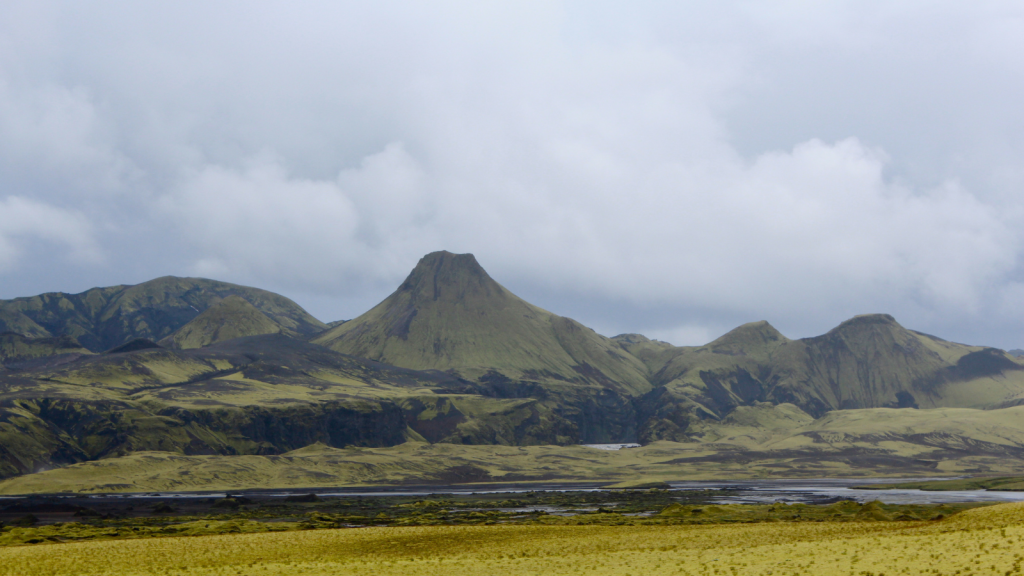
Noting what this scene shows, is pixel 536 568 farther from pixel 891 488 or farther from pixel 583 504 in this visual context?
pixel 891 488

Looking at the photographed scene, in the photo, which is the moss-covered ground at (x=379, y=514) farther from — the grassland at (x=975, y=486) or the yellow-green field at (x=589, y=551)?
the grassland at (x=975, y=486)

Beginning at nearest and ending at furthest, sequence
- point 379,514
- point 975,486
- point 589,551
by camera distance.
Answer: point 589,551 → point 379,514 → point 975,486

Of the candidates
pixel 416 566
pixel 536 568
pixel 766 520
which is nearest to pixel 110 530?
pixel 416 566

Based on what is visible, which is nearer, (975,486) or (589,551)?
(589,551)

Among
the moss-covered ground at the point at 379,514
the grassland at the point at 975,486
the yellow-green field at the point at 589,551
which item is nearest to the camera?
the yellow-green field at the point at 589,551

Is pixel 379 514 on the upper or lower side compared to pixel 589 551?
lower

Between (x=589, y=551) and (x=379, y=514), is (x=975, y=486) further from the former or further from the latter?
(x=589, y=551)

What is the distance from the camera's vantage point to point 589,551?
60.2 metres

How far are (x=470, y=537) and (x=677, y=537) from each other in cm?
1892

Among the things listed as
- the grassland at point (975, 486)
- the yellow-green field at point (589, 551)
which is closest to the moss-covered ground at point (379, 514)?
the yellow-green field at point (589, 551)

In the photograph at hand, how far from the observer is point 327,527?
3588 inches

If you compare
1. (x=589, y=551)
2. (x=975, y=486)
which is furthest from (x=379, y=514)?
(x=975, y=486)

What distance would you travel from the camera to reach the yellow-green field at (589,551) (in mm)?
46125

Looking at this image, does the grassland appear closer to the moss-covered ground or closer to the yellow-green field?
the moss-covered ground
